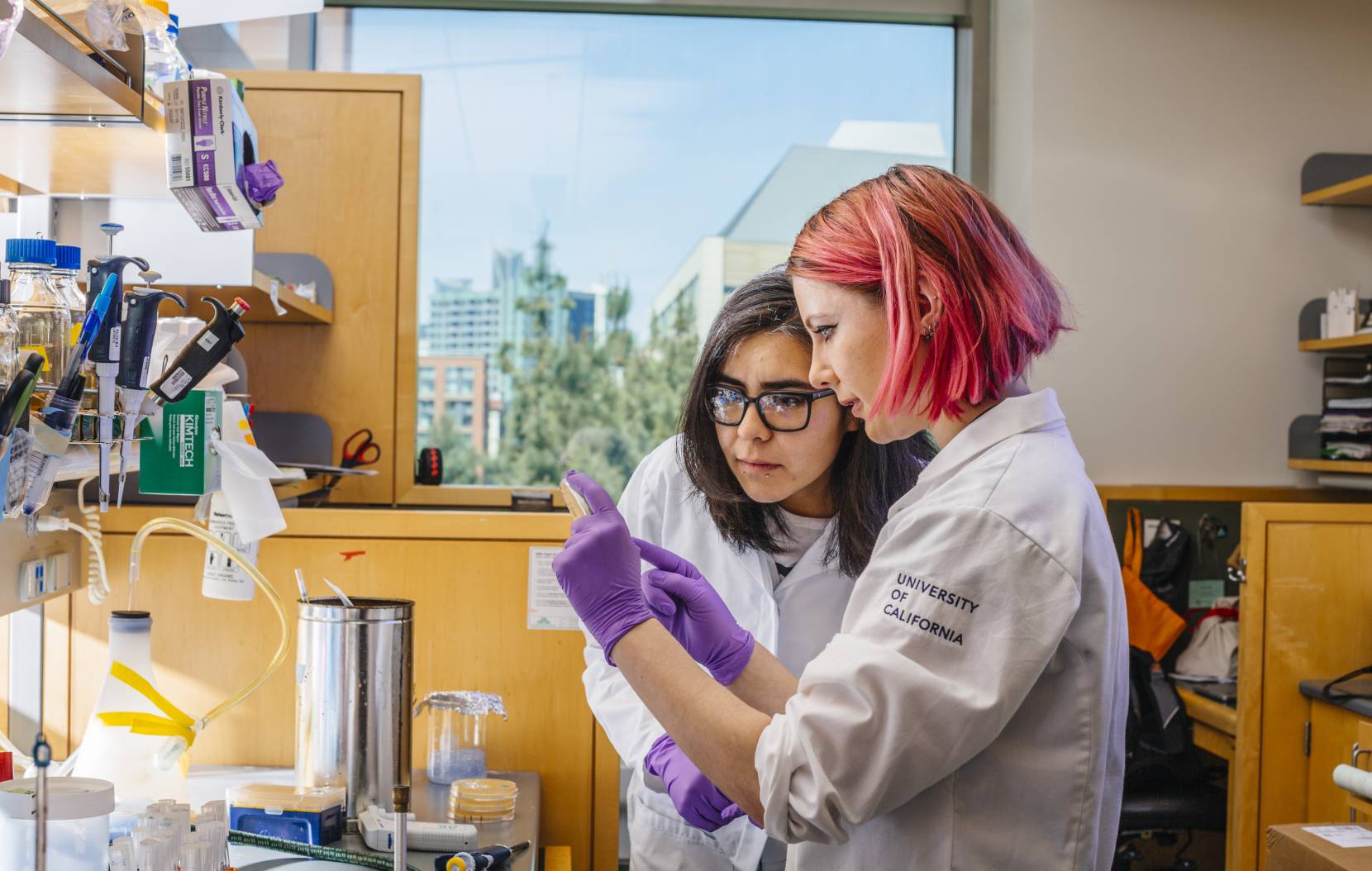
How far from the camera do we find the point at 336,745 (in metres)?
1.50

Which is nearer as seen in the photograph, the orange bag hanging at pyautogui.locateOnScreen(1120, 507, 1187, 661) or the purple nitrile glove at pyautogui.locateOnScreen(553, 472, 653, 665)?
the purple nitrile glove at pyautogui.locateOnScreen(553, 472, 653, 665)

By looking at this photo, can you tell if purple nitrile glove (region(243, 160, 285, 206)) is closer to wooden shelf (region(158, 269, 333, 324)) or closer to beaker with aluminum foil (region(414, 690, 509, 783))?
wooden shelf (region(158, 269, 333, 324))

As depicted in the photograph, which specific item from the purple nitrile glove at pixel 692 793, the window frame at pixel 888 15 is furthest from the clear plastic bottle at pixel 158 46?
the window frame at pixel 888 15

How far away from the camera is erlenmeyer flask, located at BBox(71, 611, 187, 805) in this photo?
1364 mm

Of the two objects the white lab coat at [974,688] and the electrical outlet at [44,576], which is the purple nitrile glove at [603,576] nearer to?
the white lab coat at [974,688]

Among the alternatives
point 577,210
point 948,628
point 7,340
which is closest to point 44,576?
point 7,340

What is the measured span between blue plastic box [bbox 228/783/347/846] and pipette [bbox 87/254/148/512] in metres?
0.52

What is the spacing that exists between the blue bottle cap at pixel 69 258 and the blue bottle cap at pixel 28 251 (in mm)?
18

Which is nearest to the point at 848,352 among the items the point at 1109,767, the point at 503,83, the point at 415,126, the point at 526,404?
the point at 1109,767

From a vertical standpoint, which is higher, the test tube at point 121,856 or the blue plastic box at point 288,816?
the test tube at point 121,856

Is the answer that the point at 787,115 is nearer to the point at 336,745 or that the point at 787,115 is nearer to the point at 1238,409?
the point at 1238,409

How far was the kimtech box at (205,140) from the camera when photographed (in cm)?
119

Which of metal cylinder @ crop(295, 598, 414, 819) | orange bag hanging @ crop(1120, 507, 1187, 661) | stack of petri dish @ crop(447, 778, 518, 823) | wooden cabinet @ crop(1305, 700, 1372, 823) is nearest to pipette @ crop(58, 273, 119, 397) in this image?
metal cylinder @ crop(295, 598, 414, 819)

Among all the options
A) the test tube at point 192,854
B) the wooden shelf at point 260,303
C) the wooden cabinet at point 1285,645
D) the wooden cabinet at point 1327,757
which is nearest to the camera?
the test tube at point 192,854
